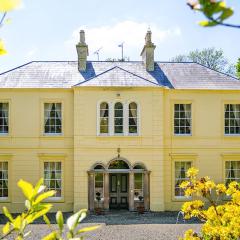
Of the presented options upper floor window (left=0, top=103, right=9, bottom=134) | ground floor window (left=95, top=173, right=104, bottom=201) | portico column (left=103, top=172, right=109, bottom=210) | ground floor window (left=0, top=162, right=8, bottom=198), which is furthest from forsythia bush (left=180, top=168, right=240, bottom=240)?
upper floor window (left=0, top=103, right=9, bottom=134)

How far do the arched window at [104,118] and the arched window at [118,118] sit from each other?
0.35 meters

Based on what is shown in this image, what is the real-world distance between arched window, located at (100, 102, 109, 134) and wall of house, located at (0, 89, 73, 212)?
1.55 meters

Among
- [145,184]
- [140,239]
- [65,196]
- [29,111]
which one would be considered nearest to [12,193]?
[65,196]

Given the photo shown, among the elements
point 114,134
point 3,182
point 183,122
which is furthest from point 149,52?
point 3,182

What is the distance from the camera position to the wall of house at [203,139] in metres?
21.0

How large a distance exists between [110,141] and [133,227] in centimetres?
471

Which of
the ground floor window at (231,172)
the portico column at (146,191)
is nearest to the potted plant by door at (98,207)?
the portico column at (146,191)

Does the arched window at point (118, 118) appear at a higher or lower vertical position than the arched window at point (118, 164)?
higher

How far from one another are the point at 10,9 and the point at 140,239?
13.9 meters

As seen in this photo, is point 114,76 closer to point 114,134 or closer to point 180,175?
point 114,134

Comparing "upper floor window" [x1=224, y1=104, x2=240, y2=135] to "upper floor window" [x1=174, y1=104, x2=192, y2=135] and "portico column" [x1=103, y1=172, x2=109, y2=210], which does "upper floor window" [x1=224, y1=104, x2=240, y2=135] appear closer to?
"upper floor window" [x1=174, y1=104, x2=192, y2=135]

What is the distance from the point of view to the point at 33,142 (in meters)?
20.6

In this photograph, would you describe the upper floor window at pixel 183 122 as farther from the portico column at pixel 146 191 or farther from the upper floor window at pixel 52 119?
the upper floor window at pixel 52 119

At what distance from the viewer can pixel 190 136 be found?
20922 mm
